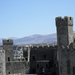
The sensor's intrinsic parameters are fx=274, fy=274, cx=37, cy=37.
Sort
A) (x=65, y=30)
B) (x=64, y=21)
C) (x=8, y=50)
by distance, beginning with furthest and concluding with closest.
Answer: (x=8, y=50)
(x=64, y=21)
(x=65, y=30)

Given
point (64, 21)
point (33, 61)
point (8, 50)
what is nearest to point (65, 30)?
point (64, 21)

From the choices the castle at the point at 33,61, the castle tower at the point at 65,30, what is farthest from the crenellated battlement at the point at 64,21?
the castle at the point at 33,61

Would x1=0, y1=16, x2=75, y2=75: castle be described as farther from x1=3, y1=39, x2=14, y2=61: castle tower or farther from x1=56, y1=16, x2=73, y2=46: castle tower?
x1=56, y1=16, x2=73, y2=46: castle tower

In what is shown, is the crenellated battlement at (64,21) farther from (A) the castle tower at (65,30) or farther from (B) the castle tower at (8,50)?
(B) the castle tower at (8,50)

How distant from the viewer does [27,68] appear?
64.2 m

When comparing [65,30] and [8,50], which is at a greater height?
[65,30]

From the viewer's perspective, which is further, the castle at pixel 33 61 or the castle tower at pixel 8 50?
the castle tower at pixel 8 50

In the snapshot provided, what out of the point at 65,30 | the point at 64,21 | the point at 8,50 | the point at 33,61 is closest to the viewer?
the point at 65,30

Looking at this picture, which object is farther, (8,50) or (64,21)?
(8,50)

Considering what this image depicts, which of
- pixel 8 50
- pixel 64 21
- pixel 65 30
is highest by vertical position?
pixel 64 21

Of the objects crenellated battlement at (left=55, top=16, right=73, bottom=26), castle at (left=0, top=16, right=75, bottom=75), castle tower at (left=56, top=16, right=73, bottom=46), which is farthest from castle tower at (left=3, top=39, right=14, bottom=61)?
crenellated battlement at (left=55, top=16, right=73, bottom=26)

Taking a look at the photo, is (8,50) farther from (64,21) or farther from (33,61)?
(64,21)

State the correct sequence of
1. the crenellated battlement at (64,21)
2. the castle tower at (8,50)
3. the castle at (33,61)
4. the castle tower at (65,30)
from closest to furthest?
the castle tower at (65,30) < the crenellated battlement at (64,21) < the castle at (33,61) < the castle tower at (8,50)

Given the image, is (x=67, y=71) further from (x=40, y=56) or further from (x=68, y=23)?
(x=40, y=56)
